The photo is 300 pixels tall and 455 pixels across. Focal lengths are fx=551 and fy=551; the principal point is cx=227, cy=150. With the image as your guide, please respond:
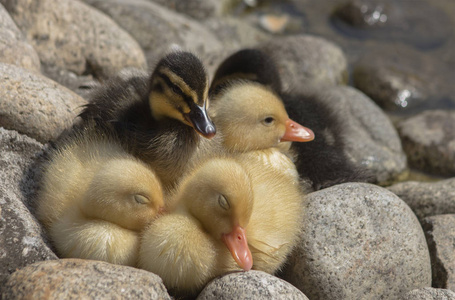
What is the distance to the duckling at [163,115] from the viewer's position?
2719mm

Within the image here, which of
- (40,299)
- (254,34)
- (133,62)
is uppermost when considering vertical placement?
(40,299)

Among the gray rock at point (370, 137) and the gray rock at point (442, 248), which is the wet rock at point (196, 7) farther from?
the gray rock at point (442, 248)

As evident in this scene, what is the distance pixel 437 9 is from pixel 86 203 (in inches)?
230

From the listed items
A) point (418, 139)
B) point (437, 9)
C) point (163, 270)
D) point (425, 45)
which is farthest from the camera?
point (437, 9)

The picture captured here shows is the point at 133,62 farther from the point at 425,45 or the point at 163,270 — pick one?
the point at 425,45

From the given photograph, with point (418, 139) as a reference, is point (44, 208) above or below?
above

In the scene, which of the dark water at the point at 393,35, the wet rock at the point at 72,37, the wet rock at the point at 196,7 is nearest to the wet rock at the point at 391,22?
the dark water at the point at 393,35

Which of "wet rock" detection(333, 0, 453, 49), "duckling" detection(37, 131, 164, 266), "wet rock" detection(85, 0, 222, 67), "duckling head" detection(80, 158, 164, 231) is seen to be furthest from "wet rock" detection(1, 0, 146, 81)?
"wet rock" detection(333, 0, 453, 49)

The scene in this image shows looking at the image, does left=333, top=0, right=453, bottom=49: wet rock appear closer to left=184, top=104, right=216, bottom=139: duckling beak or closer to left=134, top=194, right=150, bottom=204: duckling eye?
left=184, top=104, right=216, bottom=139: duckling beak

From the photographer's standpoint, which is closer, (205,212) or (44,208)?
(205,212)

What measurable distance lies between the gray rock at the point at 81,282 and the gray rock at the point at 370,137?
243 cm

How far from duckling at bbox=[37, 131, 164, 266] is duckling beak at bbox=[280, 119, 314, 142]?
3.03ft

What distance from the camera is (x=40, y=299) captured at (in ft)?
7.18

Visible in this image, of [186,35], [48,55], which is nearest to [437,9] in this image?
[186,35]
